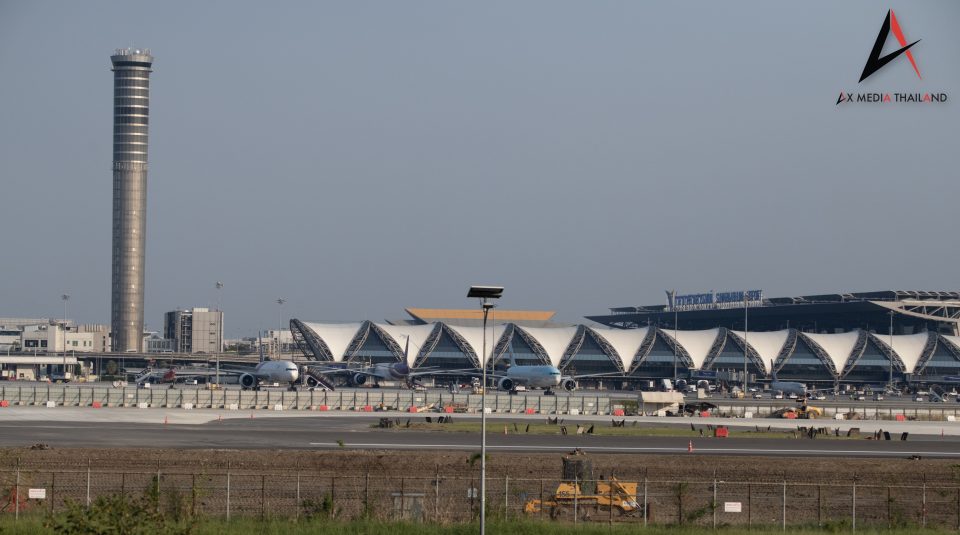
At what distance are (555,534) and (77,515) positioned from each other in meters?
15.5

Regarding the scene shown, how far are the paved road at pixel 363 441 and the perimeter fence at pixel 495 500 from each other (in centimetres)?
1536

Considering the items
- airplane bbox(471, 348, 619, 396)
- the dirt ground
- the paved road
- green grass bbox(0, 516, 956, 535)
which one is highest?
green grass bbox(0, 516, 956, 535)

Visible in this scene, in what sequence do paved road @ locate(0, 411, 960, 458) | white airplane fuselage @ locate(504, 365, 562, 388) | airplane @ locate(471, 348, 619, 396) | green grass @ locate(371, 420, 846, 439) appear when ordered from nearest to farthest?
paved road @ locate(0, 411, 960, 458) → green grass @ locate(371, 420, 846, 439) → airplane @ locate(471, 348, 619, 396) → white airplane fuselage @ locate(504, 365, 562, 388)

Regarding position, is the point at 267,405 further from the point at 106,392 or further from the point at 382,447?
the point at 382,447

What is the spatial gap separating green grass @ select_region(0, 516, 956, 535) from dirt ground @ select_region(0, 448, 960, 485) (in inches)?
527

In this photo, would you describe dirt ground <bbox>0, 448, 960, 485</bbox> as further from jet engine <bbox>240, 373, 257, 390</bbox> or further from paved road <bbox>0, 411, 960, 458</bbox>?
jet engine <bbox>240, 373, 257, 390</bbox>

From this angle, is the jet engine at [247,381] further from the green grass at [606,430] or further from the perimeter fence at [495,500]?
the perimeter fence at [495,500]

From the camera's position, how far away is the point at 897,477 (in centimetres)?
5750

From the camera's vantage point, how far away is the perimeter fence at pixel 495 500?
4219cm

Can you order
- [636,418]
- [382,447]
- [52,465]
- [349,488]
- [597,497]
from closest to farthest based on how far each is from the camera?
1. [597,497]
2. [349,488]
3. [52,465]
4. [382,447]
5. [636,418]

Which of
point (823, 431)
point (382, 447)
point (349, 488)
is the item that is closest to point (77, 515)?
point (349, 488)

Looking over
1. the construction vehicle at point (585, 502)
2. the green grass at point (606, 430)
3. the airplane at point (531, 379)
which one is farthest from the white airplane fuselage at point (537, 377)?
the construction vehicle at point (585, 502)

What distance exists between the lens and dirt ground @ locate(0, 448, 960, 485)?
5503 cm

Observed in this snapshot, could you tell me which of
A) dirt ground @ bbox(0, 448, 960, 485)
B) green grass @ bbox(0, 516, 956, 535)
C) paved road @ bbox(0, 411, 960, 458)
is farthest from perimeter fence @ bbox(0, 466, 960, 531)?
paved road @ bbox(0, 411, 960, 458)
